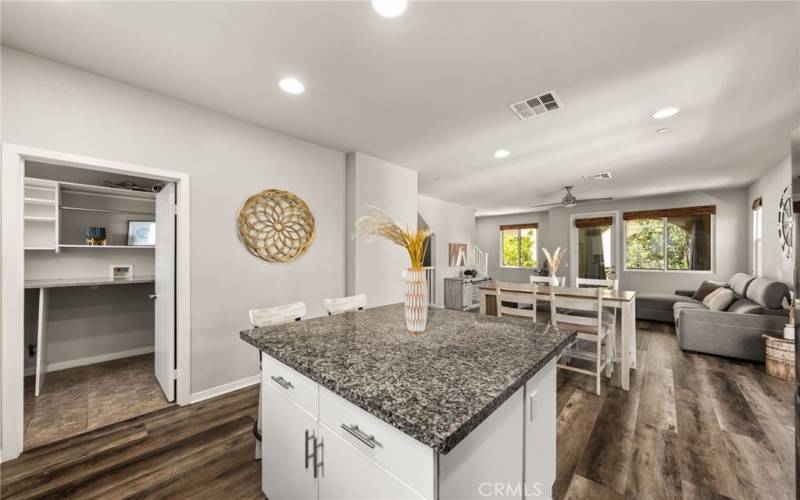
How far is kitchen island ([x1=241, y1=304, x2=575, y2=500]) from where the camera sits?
79cm

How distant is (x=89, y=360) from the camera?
3406mm

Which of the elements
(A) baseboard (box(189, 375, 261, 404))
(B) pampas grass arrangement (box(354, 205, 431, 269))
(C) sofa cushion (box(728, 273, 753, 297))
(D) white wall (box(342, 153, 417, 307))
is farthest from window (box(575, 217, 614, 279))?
(A) baseboard (box(189, 375, 261, 404))

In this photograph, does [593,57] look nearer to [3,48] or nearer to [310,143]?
[310,143]

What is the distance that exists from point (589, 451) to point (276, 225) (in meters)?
3.09

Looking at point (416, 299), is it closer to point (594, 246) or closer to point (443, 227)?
point (443, 227)

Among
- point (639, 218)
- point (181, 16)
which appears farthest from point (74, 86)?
point (639, 218)

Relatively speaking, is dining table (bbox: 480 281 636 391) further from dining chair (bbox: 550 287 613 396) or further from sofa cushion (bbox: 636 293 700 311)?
sofa cushion (bbox: 636 293 700 311)

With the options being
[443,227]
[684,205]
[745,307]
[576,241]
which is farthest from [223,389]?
[684,205]

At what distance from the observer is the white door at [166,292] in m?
2.50

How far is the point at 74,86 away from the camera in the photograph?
6.73 feet

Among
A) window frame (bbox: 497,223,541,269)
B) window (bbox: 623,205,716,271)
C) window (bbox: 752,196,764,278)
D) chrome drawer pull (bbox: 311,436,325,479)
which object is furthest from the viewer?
window frame (bbox: 497,223,541,269)

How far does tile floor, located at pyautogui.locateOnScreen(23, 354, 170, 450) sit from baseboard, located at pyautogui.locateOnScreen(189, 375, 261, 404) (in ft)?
0.75

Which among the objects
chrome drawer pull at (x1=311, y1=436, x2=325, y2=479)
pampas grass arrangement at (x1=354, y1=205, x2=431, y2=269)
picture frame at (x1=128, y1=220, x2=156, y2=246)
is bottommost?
chrome drawer pull at (x1=311, y1=436, x2=325, y2=479)

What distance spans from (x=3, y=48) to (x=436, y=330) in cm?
309
